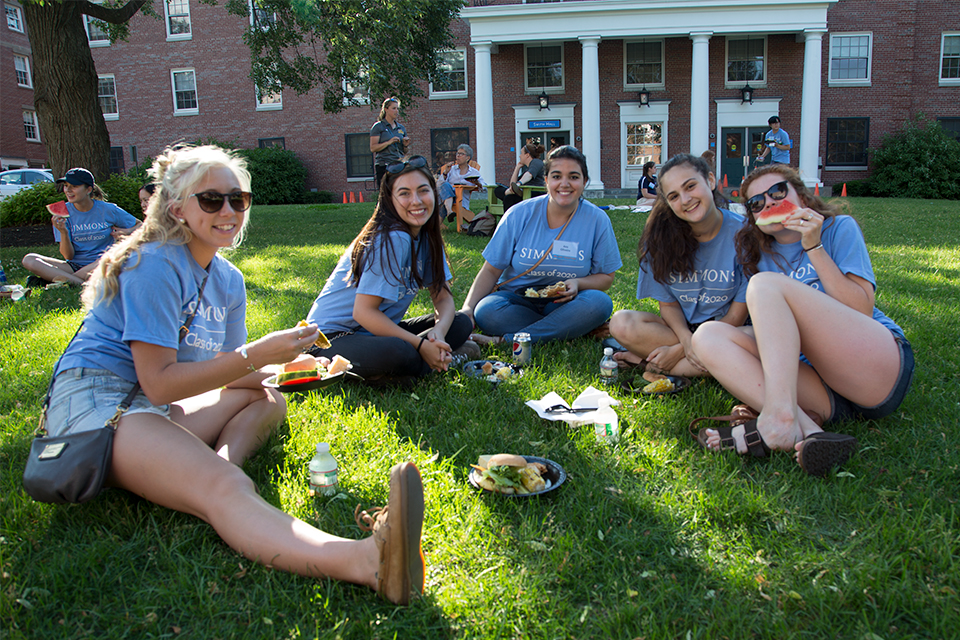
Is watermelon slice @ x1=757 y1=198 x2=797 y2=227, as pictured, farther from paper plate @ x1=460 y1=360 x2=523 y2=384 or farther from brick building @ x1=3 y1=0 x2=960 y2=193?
brick building @ x1=3 y1=0 x2=960 y2=193

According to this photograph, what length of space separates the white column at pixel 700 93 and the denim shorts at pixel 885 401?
23449 millimetres

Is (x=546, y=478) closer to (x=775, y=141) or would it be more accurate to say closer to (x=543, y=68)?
(x=775, y=141)

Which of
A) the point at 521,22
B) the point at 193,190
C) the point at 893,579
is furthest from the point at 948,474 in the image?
the point at 521,22

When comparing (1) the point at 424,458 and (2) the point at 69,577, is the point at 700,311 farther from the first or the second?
(2) the point at 69,577

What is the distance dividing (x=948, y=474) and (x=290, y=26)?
1567 cm

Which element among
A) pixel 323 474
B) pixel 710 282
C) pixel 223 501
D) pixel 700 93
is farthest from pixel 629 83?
pixel 223 501

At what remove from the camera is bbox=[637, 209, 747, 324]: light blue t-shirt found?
3.85m

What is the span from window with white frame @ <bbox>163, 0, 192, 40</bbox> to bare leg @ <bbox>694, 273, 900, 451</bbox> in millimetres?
33250

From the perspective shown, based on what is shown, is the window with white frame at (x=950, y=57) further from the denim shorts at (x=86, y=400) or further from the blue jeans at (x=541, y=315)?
the denim shorts at (x=86, y=400)

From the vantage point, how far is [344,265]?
163 inches

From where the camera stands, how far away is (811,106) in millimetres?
24969

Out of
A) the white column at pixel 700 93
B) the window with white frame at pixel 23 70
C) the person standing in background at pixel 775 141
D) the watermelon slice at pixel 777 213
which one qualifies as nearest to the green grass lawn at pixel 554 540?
the watermelon slice at pixel 777 213

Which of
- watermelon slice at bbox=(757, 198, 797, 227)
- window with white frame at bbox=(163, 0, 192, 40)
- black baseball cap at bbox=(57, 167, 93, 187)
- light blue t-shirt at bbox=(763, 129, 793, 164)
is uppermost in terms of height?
window with white frame at bbox=(163, 0, 192, 40)

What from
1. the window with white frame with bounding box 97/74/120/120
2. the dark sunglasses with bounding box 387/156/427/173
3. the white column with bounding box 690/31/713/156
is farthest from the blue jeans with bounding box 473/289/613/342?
the window with white frame with bounding box 97/74/120/120
